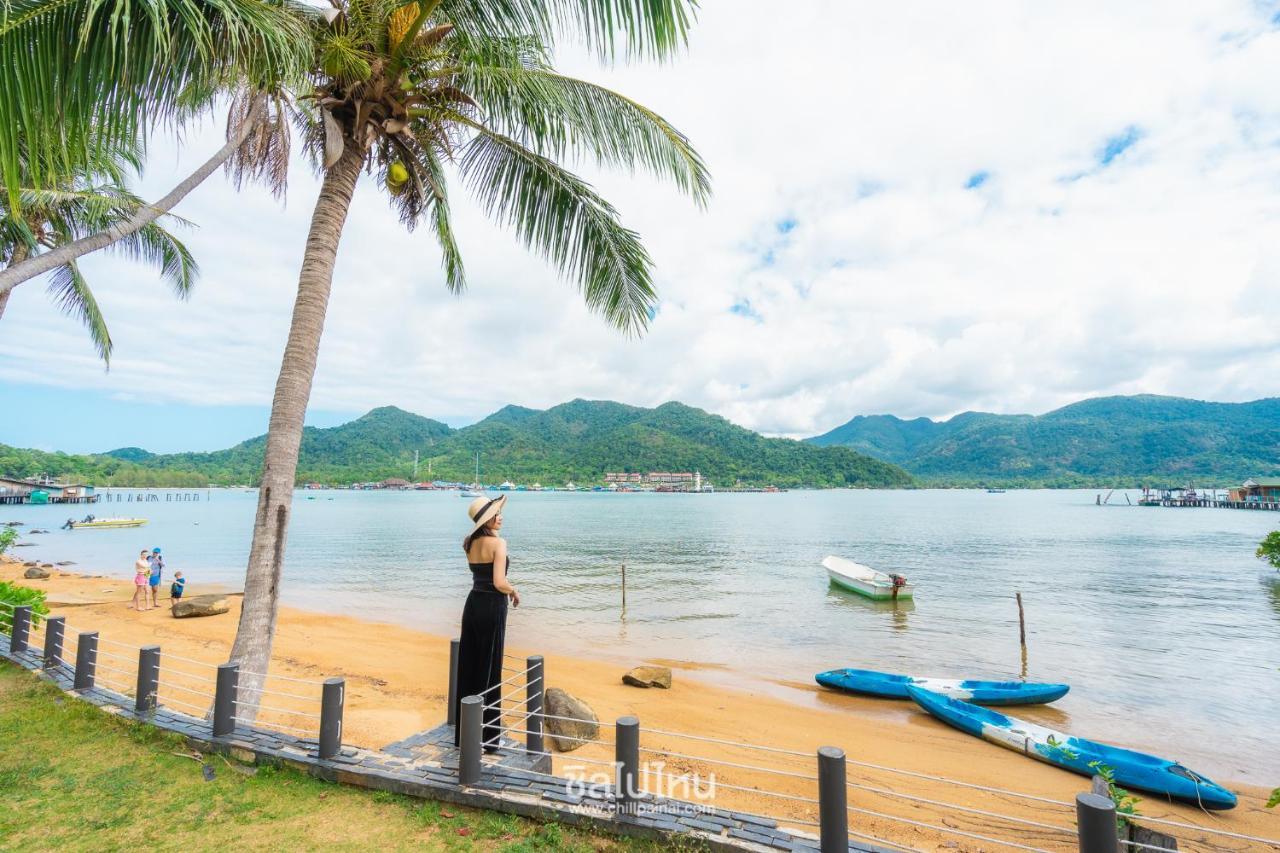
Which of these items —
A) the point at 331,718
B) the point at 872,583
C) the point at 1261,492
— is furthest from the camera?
the point at 1261,492

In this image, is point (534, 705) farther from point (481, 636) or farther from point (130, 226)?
point (130, 226)

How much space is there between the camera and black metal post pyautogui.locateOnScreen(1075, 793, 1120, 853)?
8.73 ft

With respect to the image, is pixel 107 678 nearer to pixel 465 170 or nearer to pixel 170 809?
pixel 170 809

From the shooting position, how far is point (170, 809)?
159 inches

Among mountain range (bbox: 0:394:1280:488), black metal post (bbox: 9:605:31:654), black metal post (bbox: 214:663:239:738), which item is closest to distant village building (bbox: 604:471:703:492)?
mountain range (bbox: 0:394:1280:488)

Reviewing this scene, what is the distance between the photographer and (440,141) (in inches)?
241

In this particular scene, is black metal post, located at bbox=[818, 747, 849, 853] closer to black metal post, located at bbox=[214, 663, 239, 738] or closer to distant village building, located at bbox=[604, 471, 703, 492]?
black metal post, located at bbox=[214, 663, 239, 738]

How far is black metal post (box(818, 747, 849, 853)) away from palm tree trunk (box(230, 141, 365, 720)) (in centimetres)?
450

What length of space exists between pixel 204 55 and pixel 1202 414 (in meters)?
224

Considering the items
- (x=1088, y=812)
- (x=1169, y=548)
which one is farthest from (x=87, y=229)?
(x=1169, y=548)

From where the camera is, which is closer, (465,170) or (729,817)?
(729,817)

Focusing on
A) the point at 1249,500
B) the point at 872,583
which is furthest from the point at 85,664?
the point at 1249,500

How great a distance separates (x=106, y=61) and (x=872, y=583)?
76.2 ft

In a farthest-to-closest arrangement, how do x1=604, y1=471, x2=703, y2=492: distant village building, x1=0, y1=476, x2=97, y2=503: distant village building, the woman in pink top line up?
x1=604, y1=471, x2=703, y2=492: distant village building
x1=0, y1=476, x2=97, y2=503: distant village building
the woman in pink top
